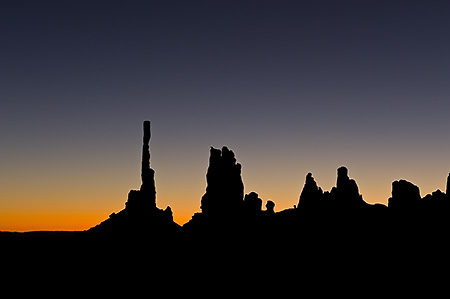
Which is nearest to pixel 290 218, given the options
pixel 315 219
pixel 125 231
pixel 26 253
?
pixel 315 219

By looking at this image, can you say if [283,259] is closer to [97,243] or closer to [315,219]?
[315,219]

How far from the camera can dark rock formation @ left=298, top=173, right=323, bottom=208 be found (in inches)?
5531

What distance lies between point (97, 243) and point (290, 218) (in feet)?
170

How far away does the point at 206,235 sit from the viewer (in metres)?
130

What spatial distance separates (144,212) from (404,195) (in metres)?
65.6

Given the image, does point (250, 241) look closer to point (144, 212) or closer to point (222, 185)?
point (222, 185)

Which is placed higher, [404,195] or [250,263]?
[404,195]

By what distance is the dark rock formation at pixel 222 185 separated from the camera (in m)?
136

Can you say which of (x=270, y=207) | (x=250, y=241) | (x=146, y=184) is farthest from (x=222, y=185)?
(x=270, y=207)

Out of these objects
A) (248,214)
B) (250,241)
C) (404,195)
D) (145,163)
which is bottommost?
(250,241)

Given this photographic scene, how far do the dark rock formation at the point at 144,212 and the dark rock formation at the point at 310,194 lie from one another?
36422mm

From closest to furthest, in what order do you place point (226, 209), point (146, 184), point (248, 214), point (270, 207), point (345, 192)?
point (146, 184) < point (226, 209) < point (345, 192) < point (248, 214) < point (270, 207)

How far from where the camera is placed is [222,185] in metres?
136

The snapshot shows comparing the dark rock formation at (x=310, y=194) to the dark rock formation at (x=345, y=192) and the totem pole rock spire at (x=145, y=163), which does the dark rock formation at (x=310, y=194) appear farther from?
the totem pole rock spire at (x=145, y=163)
